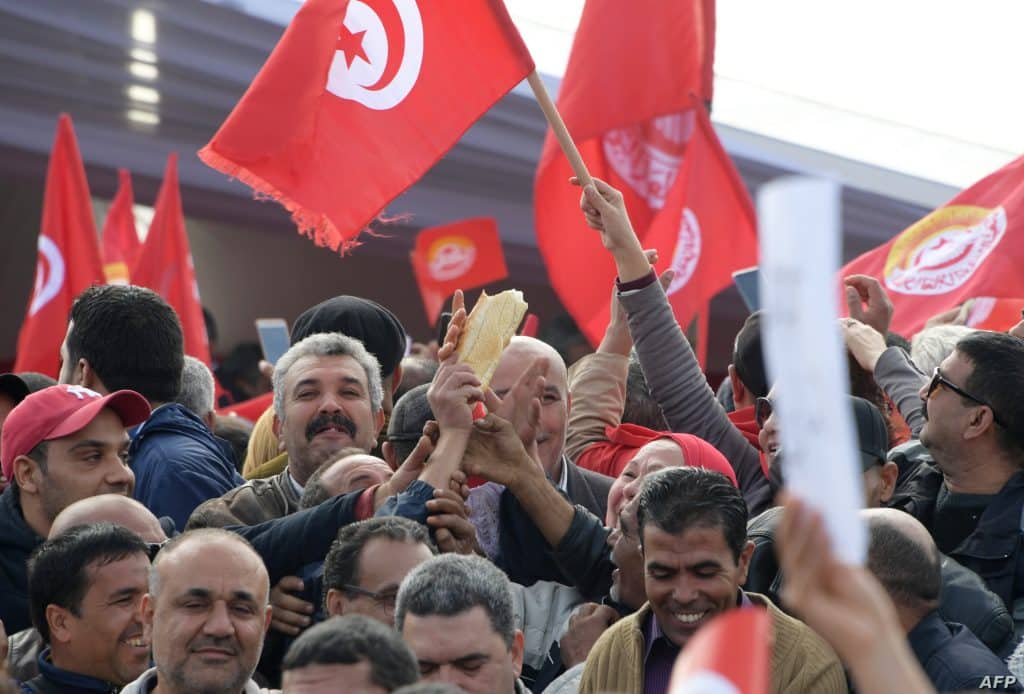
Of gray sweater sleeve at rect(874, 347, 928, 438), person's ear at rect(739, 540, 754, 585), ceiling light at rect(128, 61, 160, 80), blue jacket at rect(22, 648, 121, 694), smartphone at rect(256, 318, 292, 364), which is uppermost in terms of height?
ceiling light at rect(128, 61, 160, 80)

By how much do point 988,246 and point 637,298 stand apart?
6.81 feet

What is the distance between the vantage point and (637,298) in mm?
4422

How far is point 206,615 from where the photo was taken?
129 inches

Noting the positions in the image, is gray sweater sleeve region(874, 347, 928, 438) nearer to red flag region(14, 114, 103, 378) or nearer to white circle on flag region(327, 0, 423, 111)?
white circle on flag region(327, 0, 423, 111)

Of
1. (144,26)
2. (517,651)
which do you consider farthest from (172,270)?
(517,651)

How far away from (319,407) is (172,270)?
130 inches

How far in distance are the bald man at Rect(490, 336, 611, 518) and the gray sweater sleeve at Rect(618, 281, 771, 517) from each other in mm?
266

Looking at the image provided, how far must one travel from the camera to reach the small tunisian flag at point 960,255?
585 cm

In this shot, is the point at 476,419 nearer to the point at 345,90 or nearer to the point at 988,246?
the point at 345,90

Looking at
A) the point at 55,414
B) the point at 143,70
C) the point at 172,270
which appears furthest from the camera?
the point at 143,70

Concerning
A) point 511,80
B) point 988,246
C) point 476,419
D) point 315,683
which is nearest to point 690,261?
point 988,246

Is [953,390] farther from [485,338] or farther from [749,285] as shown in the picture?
[749,285]

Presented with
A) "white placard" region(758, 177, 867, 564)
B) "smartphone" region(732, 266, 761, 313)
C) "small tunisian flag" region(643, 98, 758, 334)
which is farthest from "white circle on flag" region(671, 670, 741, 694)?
"small tunisian flag" region(643, 98, 758, 334)

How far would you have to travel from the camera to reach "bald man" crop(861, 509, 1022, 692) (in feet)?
10.7
